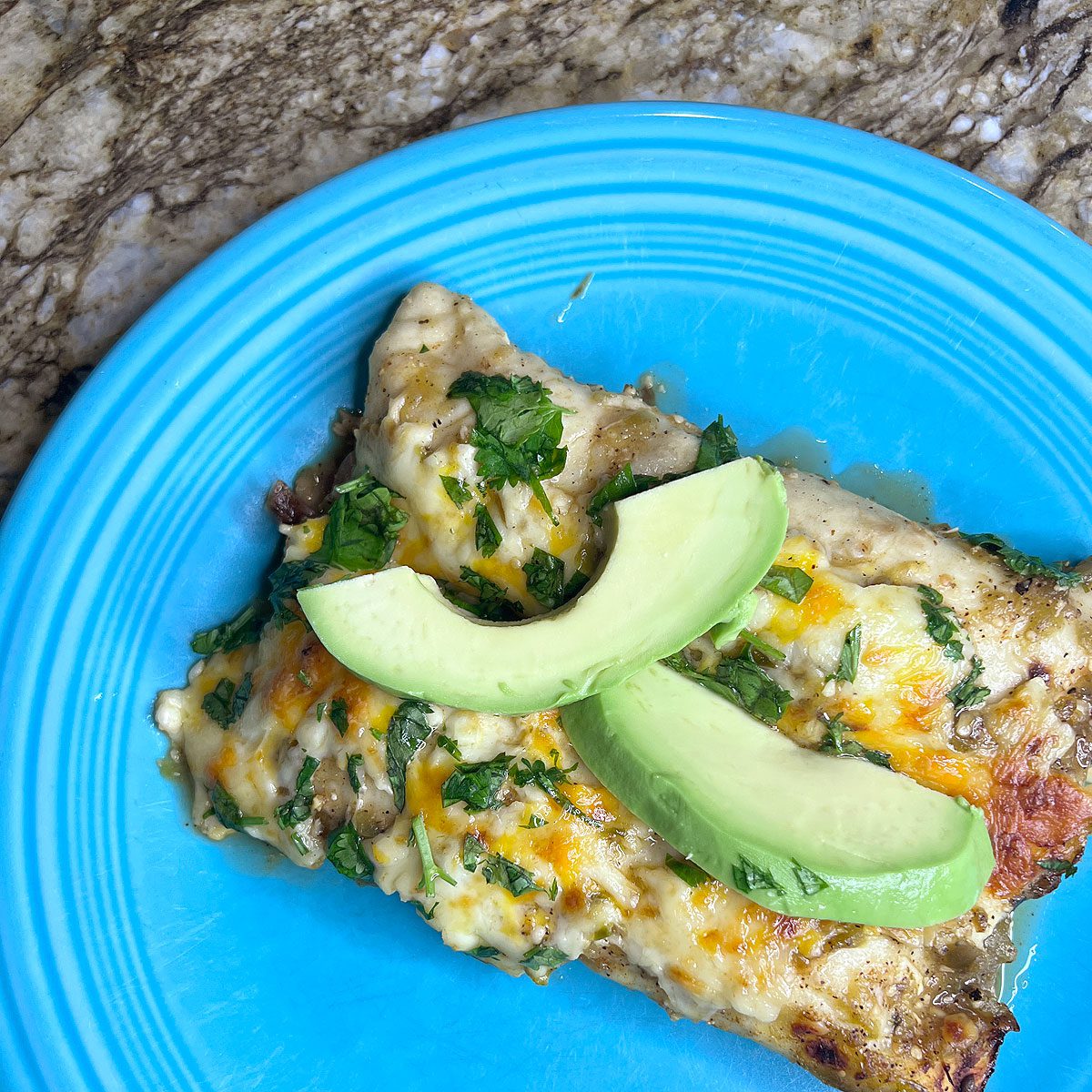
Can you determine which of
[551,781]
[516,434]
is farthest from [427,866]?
[516,434]

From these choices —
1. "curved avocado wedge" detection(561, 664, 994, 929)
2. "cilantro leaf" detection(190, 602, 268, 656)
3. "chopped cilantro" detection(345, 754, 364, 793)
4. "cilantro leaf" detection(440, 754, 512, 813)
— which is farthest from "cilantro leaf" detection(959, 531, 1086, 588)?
"cilantro leaf" detection(190, 602, 268, 656)

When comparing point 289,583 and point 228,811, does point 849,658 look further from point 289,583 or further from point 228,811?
point 228,811

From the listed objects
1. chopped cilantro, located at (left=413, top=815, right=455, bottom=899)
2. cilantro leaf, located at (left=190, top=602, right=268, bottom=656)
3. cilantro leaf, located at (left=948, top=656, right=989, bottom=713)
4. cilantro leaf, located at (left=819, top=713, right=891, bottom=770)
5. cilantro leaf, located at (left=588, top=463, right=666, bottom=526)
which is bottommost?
chopped cilantro, located at (left=413, top=815, right=455, bottom=899)

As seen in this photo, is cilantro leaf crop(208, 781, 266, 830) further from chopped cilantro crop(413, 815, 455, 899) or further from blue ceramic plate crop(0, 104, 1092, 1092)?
chopped cilantro crop(413, 815, 455, 899)

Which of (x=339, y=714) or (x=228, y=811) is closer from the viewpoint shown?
(x=339, y=714)

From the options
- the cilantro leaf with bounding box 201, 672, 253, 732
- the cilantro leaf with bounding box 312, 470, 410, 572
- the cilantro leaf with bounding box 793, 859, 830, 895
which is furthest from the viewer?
the cilantro leaf with bounding box 201, 672, 253, 732

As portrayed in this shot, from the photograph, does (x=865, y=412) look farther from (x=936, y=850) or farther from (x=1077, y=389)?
(x=936, y=850)
